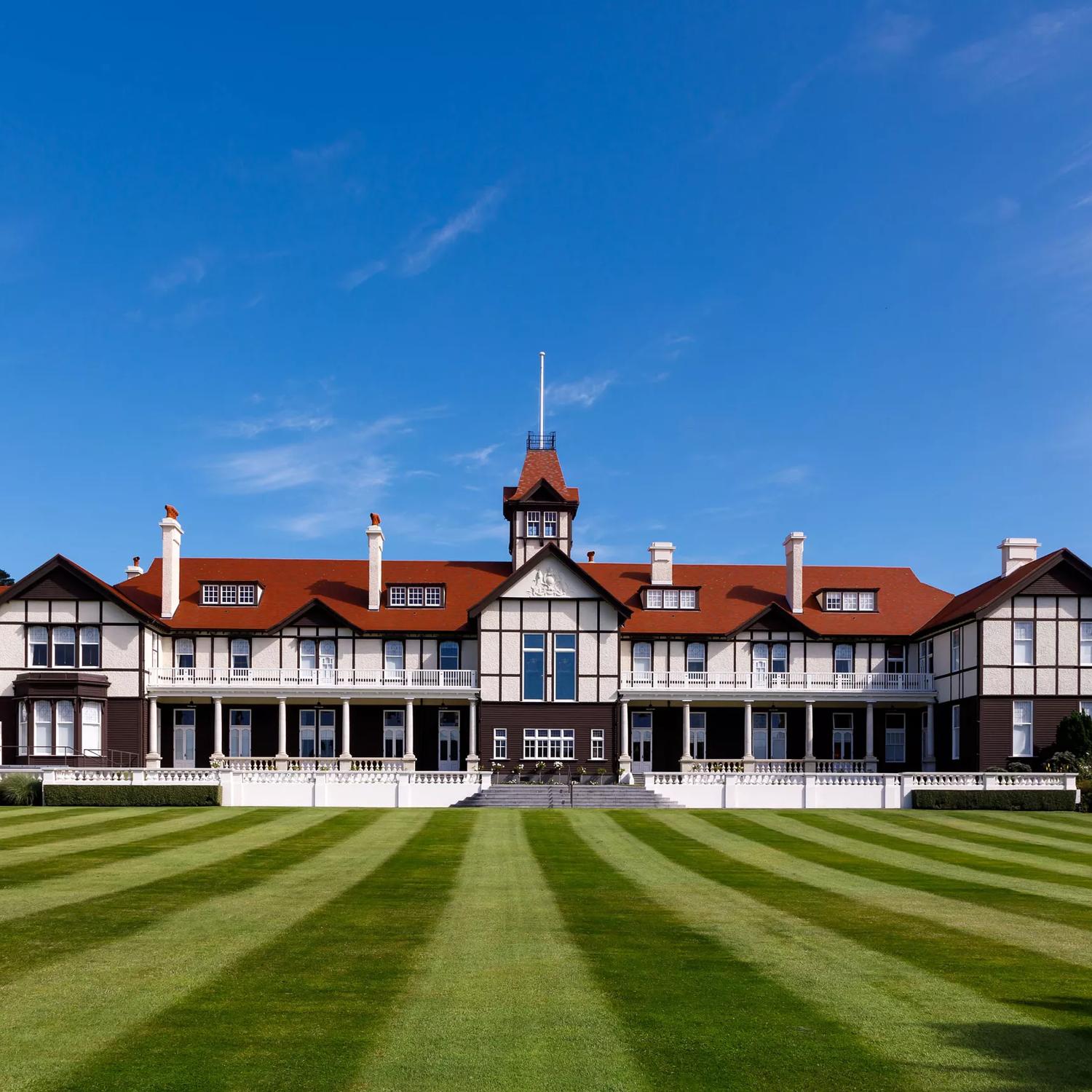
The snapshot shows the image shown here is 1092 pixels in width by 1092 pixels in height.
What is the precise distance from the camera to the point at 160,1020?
964 cm

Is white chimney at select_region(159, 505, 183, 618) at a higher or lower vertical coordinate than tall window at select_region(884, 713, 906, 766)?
higher

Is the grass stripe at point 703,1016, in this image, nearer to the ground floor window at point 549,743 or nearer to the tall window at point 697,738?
the ground floor window at point 549,743

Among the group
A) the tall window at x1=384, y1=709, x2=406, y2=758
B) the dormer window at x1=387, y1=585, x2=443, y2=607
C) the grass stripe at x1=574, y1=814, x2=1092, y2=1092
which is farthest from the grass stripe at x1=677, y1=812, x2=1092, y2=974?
the dormer window at x1=387, y1=585, x2=443, y2=607

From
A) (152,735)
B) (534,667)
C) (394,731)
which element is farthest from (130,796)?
(534,667)

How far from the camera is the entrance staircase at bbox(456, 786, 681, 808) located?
41781mm

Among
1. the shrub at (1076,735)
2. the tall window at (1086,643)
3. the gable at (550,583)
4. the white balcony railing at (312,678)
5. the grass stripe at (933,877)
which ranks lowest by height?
the shrub at (1076,735)

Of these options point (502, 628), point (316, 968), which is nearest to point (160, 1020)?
point (316, 968)

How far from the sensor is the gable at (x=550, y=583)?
5316 cm

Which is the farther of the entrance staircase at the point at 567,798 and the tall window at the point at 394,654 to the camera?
the tall window at the point at 394,654

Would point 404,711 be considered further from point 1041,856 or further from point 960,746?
point 1041,856

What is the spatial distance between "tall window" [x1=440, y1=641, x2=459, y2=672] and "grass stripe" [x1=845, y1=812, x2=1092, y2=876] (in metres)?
22.0

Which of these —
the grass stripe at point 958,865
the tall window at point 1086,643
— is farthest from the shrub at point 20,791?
the tall window at point 1086,643

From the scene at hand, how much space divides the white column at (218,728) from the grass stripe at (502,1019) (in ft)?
128

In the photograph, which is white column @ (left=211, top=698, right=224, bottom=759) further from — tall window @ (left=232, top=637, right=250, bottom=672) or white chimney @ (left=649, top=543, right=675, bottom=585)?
white chimney @ (left=649, top=543, right=675, bottom=585)
